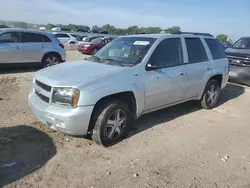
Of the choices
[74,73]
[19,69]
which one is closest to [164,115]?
[74,73]

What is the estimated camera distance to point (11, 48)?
978 cm

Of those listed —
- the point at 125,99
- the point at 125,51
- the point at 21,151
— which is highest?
the point at 125,51

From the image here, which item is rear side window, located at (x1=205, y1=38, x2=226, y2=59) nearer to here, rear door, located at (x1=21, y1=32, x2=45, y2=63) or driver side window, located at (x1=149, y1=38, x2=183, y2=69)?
driver side window, located at (x1=149, y1=38, x2=183, y2=69)

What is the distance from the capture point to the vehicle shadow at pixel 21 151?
3346 mm

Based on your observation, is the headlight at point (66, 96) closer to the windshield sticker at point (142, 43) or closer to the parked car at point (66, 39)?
the windshield sticker at point (142, 43)

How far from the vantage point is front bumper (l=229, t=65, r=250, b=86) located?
902 centimetres

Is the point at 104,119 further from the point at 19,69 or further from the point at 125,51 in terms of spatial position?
the point at 19,69

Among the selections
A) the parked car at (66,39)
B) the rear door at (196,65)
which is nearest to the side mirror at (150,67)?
the rear door at (196,65)

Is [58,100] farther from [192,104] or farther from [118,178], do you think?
[192,104]

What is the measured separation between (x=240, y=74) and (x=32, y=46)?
7613mm

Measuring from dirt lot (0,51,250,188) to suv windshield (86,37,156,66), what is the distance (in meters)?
1.28

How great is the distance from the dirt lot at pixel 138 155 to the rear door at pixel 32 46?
15.9ft

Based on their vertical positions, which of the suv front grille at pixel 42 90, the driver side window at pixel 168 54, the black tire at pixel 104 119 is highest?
the driver side window at pixel 168 54

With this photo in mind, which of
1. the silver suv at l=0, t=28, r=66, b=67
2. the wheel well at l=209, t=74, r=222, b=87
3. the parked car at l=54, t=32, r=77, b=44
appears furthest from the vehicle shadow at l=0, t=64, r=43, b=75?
the parked car at l=54, t=32, r=77, b=44
